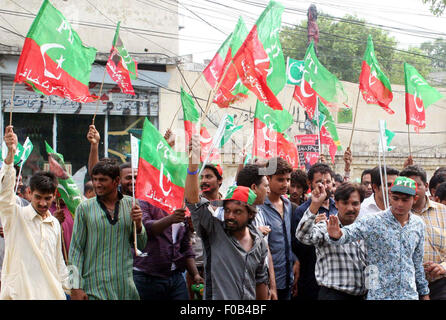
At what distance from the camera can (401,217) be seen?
15.1 feet

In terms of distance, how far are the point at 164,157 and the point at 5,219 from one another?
134 cm

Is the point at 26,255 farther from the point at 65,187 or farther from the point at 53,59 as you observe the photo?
the point at 53,59

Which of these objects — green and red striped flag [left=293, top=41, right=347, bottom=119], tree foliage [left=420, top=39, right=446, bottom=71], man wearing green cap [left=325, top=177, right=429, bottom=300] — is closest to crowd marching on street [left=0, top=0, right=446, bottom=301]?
man wearing green cap [left=325, top=177, right=429, bottom=300]

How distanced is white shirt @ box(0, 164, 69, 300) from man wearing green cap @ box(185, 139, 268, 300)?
3.91 feet

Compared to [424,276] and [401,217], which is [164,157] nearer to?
[401,217]

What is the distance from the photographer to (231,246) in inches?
170

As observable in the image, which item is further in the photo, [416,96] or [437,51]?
[437,51]

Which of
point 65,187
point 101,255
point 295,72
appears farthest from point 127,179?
point 295,72

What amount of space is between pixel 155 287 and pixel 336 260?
1552mm

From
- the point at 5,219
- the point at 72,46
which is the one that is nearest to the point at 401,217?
the point at 5,219

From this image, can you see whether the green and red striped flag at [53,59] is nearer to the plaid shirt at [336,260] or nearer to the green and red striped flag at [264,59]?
the green and red striped flag at [264,59]

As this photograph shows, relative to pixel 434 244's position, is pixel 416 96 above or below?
above

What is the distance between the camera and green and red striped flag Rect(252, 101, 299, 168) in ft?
25.6

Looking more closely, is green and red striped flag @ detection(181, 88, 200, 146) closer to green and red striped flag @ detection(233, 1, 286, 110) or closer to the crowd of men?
green and red striped flag @ detection(233, 1, 286, 110)
